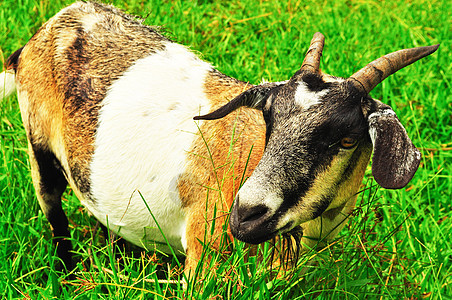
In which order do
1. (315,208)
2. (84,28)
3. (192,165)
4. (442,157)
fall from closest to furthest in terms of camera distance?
(315,208), (192,165), (84,28), (442,157)

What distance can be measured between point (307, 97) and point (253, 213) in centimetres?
62

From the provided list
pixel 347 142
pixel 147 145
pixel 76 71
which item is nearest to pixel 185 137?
pixel 147 145

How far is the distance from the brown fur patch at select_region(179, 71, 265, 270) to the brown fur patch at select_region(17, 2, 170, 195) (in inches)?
28.2

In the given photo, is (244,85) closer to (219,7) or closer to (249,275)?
(249,275)

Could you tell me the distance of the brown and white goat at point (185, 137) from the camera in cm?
244

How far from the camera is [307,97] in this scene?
8.28 ft

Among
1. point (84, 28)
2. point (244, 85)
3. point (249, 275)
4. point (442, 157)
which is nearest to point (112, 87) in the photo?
point (84, 28)

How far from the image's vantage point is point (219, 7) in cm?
614

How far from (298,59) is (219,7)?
4.87 feet

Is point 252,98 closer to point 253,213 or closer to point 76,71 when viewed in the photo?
point 253,213

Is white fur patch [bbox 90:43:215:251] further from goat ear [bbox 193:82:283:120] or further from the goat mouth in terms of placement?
the goat mouth

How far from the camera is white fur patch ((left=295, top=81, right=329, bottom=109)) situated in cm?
250

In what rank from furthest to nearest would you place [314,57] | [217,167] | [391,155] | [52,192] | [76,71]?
1. [52,192]
2. [76,71]
3. [217,167]
4. [314,57]
5. [391,155]

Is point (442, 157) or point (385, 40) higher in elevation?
point (385, 40)
